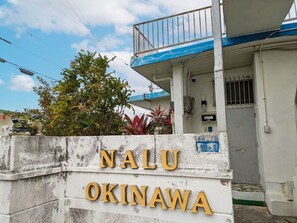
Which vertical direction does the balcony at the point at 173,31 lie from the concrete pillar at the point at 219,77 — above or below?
above

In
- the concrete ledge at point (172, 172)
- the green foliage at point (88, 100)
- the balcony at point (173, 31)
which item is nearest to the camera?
the concrete ledge at point (172, 172)

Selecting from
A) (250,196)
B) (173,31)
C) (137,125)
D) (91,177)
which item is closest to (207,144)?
(91,177)

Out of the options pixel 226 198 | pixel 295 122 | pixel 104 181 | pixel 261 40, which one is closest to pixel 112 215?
pixel 104 181

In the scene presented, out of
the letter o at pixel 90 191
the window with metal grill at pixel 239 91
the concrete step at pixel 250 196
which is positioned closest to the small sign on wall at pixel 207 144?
the letter o at pixel 90 191

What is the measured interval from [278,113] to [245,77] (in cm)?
144

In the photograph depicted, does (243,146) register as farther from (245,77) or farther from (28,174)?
(28,174)

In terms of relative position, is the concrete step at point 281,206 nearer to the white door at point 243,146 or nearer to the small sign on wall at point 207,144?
the white door at point 243,146

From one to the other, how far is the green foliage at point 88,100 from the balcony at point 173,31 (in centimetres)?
140

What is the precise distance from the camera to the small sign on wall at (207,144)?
2459 mm

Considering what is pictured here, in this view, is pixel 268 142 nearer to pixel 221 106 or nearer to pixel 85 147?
pixel 221 106

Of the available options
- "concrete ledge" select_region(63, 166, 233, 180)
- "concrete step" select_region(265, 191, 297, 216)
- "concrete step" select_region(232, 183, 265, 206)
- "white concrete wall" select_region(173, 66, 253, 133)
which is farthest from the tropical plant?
"concrete step" select_region(265, 191, 297, 216)

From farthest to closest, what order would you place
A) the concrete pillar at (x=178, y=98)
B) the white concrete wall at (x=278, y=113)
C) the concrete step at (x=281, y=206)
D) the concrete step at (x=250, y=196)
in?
1. the concrete pillar at (x=178, y=98)
2. the concrete step at (x=250, y=196)
3. the white concrete wall at (x=278, y=113)
4. the concrete step at (x=281, y=206)

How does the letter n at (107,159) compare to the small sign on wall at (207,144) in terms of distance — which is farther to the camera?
the letter n at (107,159)

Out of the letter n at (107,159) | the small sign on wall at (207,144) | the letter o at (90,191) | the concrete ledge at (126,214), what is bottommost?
the concrete ledge at (126,214)
